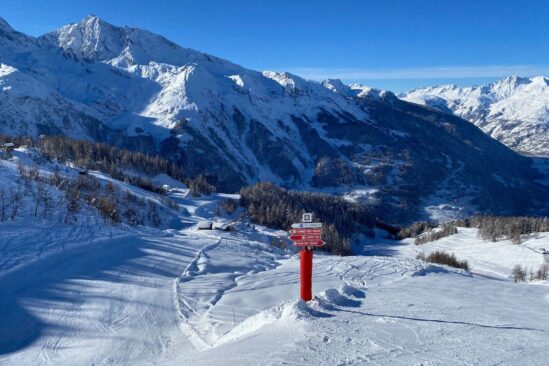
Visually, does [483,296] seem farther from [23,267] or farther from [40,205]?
[40,205]

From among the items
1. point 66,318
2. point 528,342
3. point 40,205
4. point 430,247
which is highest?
point 40,205

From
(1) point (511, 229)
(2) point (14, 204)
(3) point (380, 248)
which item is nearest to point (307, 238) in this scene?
(2) point (14, 204)

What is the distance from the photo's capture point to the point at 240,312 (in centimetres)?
1541

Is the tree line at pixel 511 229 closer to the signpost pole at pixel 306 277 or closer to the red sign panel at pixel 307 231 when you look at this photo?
the red sign panel at pixel 307 231

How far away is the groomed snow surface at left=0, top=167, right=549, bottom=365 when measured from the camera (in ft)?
30.6

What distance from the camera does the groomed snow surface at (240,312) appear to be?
9.32 m

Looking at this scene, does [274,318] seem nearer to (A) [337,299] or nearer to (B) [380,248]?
(A) [337,299]

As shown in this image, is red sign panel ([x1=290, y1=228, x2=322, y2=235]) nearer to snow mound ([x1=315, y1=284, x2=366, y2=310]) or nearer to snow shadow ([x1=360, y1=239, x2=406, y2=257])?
snow mound ([x1=315, y1=284, x2=366, y2=310])

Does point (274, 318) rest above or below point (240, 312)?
above

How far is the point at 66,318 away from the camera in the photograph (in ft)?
48.3

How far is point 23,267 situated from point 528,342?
59.8 ft

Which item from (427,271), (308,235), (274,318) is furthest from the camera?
(427,271)

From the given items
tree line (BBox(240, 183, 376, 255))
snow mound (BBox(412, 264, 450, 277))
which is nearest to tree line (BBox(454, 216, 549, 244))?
tree line (BBox(240, 183, 376, 255))

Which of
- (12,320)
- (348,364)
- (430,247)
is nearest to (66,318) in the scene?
(12,320)
